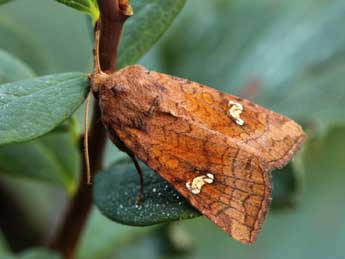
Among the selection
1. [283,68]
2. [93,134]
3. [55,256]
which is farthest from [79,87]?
[283,68]

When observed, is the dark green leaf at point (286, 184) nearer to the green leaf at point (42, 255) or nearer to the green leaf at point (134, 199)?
the green leaf at point (134, 199)

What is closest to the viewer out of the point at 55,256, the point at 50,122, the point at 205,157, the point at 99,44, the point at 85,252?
the point at 50,122

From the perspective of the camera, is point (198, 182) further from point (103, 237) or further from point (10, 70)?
point (103, 237)

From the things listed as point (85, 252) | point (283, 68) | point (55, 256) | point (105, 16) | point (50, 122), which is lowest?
point (85, 252)

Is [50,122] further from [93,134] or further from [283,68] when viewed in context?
[283,68]

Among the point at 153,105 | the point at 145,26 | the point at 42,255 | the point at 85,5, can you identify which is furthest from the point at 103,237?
the point at 85,5

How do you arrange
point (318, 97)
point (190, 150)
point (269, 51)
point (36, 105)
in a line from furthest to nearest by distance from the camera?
point (269, 51) < point (318, 97) < point (190, 150) < point (36, 105)

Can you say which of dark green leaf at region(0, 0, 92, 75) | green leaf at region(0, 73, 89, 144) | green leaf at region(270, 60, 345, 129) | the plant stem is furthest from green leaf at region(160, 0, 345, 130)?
green leaf at region(0, 73, 89, 144)

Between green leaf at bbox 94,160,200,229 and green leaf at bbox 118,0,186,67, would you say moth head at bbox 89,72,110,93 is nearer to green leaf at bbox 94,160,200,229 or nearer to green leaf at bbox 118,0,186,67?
green leaf at bbox 118,0,186,67

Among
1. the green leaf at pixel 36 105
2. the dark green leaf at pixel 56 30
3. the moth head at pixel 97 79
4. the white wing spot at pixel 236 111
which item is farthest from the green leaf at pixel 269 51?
the green leaf at pixel 36 105
